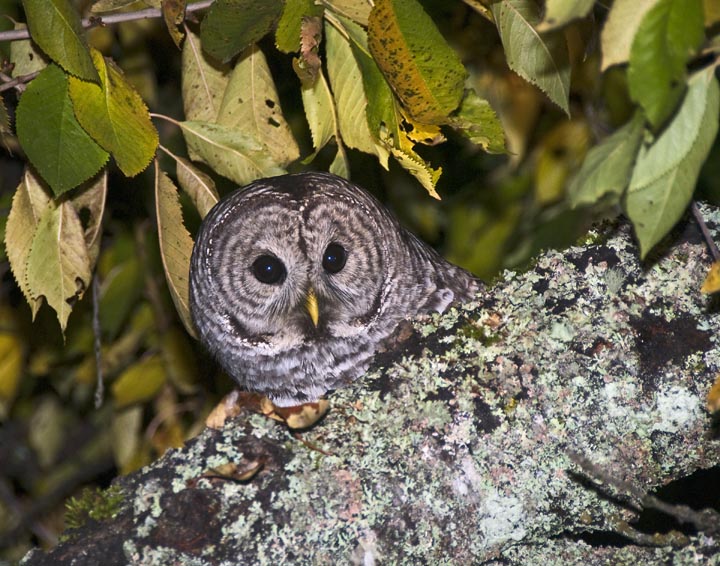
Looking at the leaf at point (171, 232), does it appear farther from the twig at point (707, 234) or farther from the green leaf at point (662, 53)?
the green leaf at point (662, 53)

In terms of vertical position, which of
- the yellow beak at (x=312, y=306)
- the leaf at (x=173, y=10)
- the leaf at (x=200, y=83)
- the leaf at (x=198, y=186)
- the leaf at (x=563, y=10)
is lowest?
the yellow beak at (x=312, y=306)

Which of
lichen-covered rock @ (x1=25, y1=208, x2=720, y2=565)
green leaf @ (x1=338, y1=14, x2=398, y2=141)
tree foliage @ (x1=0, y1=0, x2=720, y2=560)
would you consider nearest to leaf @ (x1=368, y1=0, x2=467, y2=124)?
tree foliage @ (x1=0, y1=0, x2=720, y2=560)

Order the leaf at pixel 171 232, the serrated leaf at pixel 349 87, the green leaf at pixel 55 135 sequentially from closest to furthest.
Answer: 1. the green leaf at pixel 55 135
2. the serrated leaf at pixel 349 87
3. the leaf at pixel 171 232

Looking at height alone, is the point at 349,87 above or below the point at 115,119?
above

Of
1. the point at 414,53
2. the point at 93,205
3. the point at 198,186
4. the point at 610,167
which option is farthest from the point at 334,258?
the point at 610,167

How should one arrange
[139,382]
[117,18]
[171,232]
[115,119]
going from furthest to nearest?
[139,382] < [171,232] < [117,18] < [115,119]

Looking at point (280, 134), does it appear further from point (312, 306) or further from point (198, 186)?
point (312, 306)

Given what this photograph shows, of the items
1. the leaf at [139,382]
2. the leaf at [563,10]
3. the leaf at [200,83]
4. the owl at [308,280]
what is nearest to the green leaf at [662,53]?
the leaf at [563,10]
